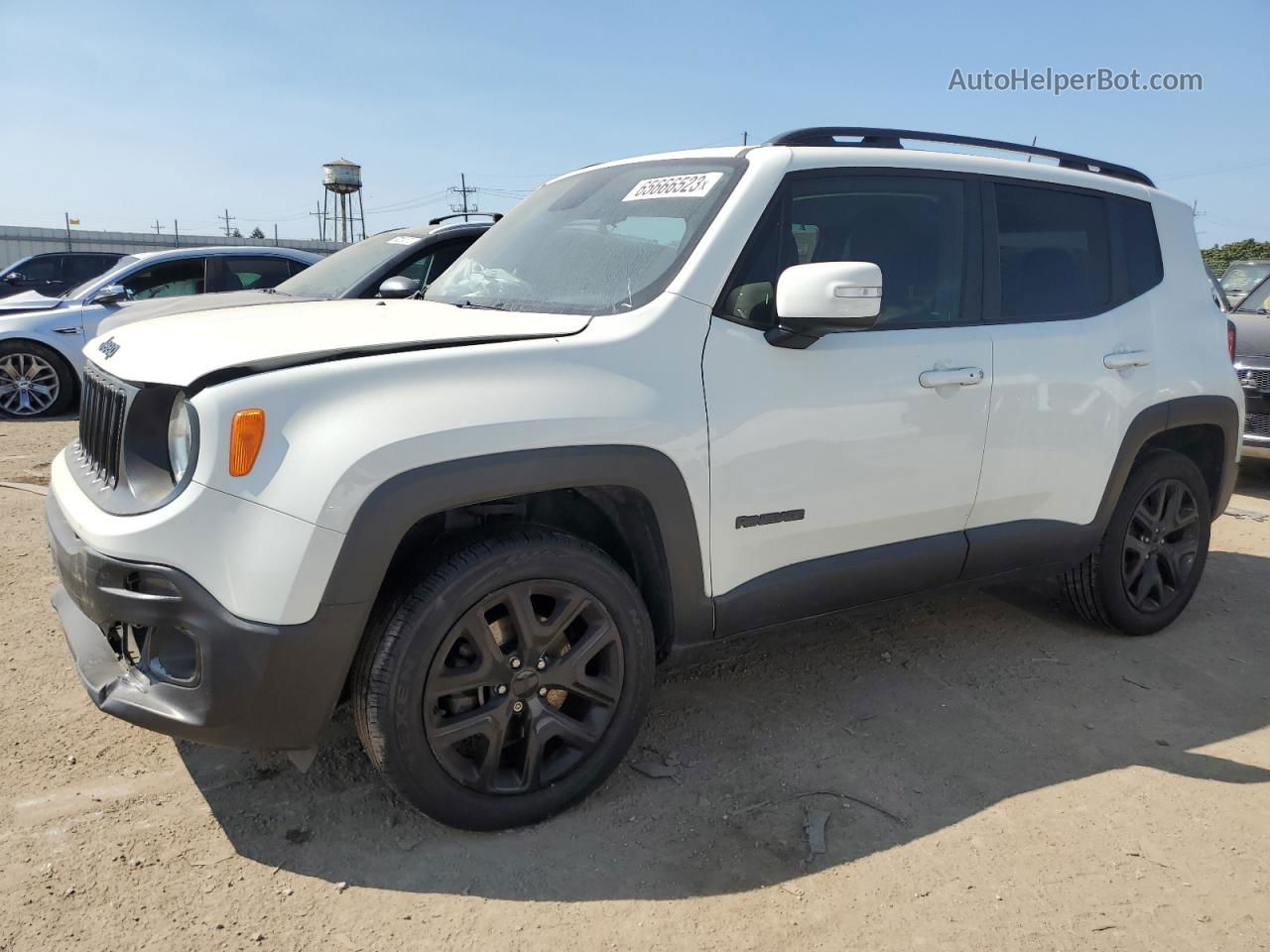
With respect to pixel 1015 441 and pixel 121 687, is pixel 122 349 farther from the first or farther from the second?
pixel 1015 441

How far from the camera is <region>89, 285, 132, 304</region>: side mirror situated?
9086mm

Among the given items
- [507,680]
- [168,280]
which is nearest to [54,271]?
[168,280]

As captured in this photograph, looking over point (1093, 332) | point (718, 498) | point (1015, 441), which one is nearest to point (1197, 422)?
point (1093, 332)

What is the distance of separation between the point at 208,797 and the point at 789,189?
8.20 ft

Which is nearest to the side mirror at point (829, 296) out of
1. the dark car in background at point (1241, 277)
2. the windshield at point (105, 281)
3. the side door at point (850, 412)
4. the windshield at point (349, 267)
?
the side door at point (850, 412)

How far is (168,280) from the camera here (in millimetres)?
9117

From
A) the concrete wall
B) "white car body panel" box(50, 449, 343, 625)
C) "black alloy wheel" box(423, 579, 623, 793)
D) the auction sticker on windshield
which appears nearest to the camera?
"white car body panel" box(50, 449, 343, 625)

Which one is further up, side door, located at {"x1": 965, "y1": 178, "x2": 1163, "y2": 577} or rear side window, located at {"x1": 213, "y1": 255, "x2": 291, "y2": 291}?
rear side window, located at {"x1": 213, "y1": 255, "x2": 291, "y2": 291}

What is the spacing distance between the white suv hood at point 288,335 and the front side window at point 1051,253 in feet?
5.67

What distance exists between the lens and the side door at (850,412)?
2834 mm

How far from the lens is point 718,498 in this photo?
2.77 meters

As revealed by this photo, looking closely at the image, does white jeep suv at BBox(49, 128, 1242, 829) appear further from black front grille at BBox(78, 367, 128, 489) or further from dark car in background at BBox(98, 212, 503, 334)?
dark car in background at BBox(98, 212, 503, 334)

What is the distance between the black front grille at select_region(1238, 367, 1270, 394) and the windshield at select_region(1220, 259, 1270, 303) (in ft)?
7.84

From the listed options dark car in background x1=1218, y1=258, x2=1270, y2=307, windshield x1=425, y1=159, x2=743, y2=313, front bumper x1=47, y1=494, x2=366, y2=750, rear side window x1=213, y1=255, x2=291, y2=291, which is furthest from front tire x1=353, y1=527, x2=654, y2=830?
dark car in background x1=1218, y1=258, x2=1270, y2=307
